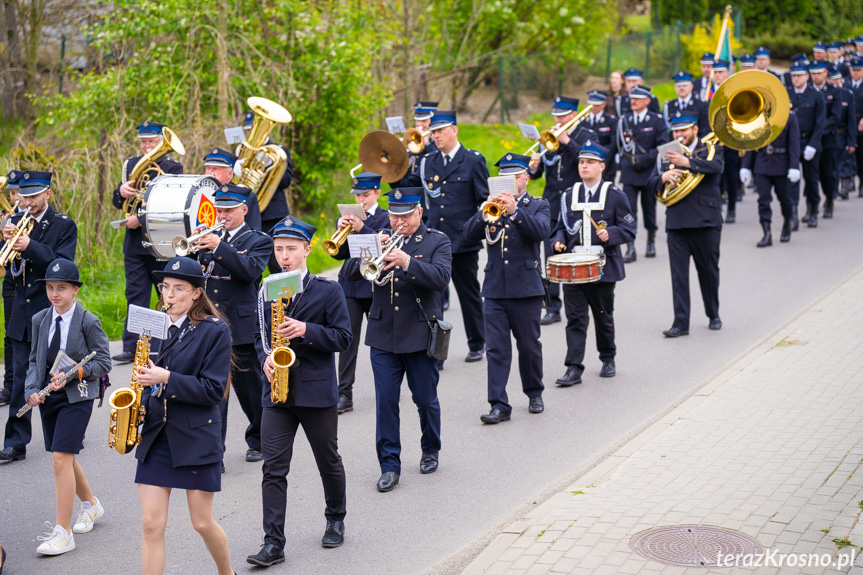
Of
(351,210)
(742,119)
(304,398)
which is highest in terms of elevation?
(742,119)

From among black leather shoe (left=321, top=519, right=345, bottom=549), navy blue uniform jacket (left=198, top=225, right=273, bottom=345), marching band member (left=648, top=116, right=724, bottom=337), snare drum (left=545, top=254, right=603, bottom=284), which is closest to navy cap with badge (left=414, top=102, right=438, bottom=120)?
marching band member (left=648, top=116, right=724, bottom=337)

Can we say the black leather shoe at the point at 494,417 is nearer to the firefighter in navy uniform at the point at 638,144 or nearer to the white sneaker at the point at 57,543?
the white sneaker at the point at 57,543

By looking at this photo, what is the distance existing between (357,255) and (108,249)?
7951 millimetres

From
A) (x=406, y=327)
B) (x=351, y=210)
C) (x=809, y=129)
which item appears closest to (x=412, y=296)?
(x=406, y=327)

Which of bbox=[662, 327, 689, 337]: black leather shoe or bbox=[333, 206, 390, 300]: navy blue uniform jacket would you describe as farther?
bbox=[662, 327, 689, 337]: black leather shoe

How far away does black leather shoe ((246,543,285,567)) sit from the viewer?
19.7 ft

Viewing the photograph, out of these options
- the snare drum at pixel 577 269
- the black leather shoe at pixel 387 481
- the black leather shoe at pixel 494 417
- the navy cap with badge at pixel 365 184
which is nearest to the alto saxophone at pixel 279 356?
the black leather shoe at pixel 387 481

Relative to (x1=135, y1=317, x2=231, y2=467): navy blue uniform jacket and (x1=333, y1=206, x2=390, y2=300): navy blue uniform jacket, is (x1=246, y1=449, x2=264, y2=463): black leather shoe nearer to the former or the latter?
(x1=333, y1=206, x2=390, y2=300): navy blue uniform jacket

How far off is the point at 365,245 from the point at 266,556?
2138 millimetres

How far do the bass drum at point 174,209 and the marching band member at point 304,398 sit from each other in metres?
2.99

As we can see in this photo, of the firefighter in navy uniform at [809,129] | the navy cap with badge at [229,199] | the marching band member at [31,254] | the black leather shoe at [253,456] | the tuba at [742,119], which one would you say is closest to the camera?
the navy cap with badge at [229,199]

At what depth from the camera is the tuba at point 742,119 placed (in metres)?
11.1

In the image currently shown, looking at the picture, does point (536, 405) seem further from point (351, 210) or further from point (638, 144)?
point (638, 144)

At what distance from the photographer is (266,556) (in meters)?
6.00
